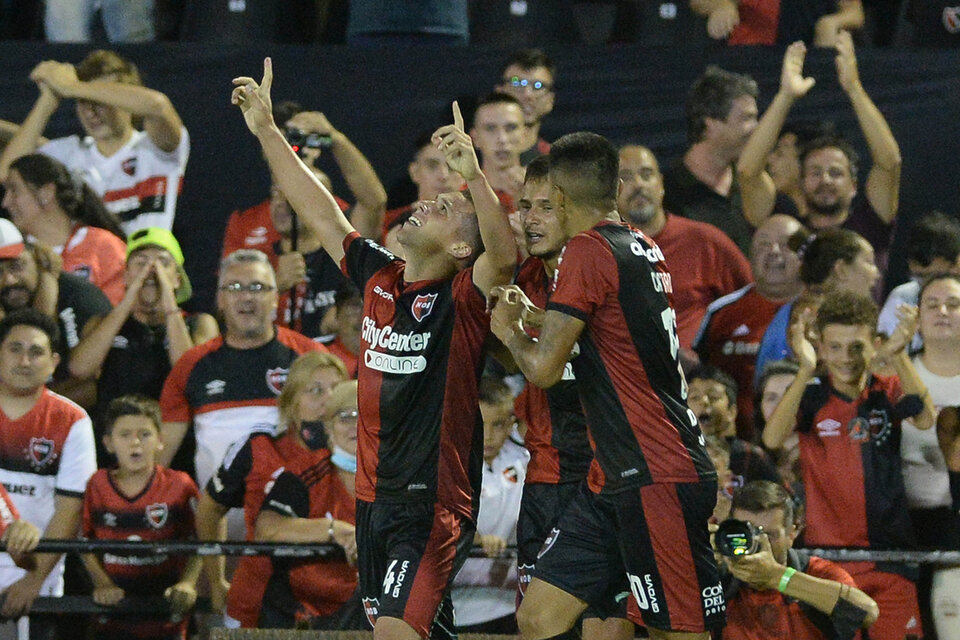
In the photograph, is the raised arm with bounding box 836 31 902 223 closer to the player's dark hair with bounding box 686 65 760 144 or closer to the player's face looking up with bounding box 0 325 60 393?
the player's dark hair with bounding box 686 65 760 144

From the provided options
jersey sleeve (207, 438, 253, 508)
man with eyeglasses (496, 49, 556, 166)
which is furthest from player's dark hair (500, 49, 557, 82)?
jersey sleeve (207, 438, 253, 508)

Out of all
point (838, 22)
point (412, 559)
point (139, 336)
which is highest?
point (838, 22)

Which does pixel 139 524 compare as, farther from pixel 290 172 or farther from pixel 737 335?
pixel 737 335

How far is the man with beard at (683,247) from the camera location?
26.1 ft

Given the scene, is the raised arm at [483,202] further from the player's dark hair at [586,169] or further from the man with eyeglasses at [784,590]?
the man with eyeglasses at [784,590]

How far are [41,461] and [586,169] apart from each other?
3.52 metres

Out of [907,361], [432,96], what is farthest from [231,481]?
[432,96]

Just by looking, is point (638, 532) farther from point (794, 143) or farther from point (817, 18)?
point (817, 18)

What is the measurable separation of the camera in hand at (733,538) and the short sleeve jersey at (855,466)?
4.53 ft

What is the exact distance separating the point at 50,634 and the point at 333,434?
1542mm

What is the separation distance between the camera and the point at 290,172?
562 cm

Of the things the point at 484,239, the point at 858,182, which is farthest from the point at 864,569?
the point at 858,182

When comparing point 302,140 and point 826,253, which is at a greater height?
point 302,140

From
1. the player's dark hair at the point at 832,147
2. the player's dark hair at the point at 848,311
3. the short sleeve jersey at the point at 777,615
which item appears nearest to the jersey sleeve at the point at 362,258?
the short sleeve jersey at the point at 777,615
